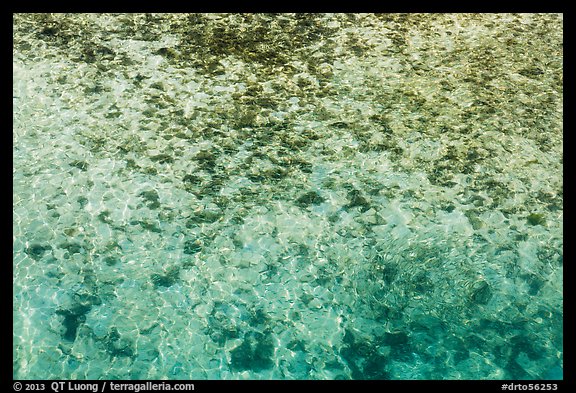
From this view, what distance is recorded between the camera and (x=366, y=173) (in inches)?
340

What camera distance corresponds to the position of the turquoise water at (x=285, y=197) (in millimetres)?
6633

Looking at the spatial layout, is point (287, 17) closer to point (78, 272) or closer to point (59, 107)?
point (59, 107)

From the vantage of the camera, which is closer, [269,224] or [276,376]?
[276,376]

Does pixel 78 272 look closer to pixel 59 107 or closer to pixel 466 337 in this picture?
pixel 59 107

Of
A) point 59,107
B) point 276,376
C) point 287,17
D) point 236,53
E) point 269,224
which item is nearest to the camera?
point 276,376

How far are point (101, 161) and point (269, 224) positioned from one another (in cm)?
247

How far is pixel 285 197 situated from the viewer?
823cm

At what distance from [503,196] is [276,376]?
12.5 feet

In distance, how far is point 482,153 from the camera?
8969mm

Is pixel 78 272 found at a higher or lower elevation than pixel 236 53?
lower

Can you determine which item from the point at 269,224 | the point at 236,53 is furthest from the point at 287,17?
the point at 269,224

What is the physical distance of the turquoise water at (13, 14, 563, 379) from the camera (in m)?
6.63

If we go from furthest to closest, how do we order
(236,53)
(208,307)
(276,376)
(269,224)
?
(236,53), (269,224), (208,307), (276,376)

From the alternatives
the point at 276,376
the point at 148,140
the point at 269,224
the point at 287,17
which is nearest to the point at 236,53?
the point at 287,17
